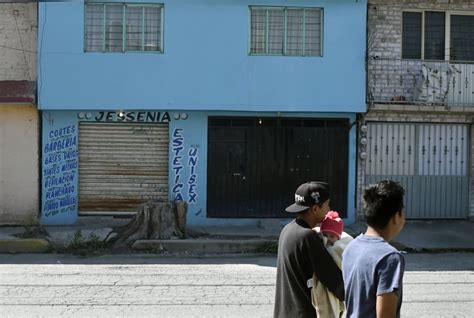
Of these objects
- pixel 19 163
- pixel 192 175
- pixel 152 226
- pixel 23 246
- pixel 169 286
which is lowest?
pixel 23 246

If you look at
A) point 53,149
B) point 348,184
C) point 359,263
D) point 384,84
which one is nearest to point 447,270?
point 348,184

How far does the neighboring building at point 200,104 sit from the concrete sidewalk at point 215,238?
794 mm

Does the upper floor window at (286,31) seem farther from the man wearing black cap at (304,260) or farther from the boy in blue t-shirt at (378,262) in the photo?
the boy in blue t-shirt at (378,262)

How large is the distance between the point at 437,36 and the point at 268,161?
5.72 m

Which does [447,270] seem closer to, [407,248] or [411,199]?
[407,248]

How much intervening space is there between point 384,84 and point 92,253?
8.55 meters

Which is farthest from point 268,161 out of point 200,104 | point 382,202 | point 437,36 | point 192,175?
point 382,202

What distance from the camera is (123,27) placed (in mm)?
14461

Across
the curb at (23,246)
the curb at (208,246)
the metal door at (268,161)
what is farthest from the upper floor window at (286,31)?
the curb at (23,246)

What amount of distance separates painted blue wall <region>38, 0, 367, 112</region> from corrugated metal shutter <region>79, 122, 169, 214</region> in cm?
72

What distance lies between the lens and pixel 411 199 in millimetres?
15172

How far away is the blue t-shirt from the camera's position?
2570mm

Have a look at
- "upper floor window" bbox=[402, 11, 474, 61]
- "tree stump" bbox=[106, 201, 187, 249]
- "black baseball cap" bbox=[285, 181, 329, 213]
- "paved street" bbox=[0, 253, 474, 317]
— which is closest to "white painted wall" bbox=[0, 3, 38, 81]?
"tree stump" bbox=[106, 201, 187, 249]

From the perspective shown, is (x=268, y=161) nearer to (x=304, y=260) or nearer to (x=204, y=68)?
(x=204, y=68)
